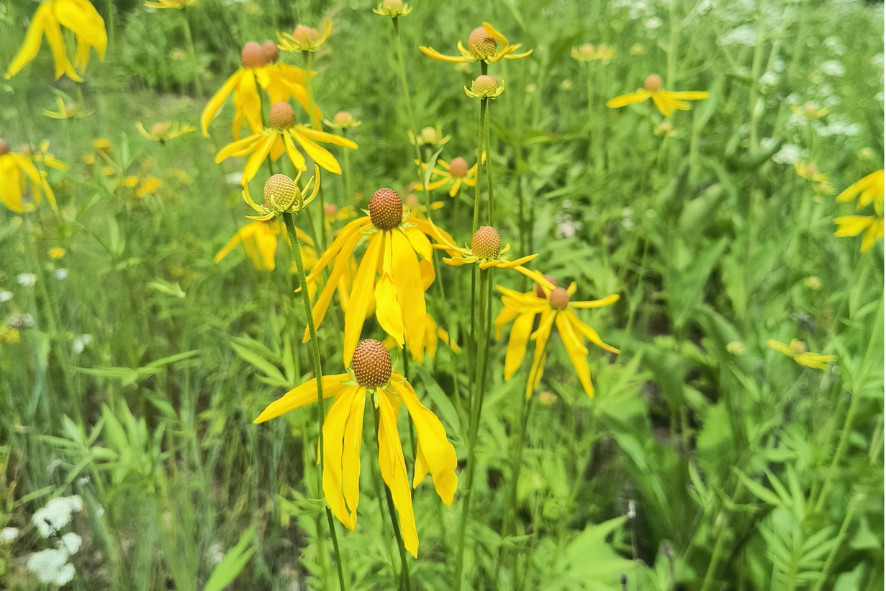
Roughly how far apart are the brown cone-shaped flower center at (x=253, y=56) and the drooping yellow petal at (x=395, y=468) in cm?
62

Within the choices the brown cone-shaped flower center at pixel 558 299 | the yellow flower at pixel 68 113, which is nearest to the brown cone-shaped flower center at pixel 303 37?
the brown cone-shaped flower center at pixel 558 299

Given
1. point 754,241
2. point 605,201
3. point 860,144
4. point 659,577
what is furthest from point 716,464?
point 860,144

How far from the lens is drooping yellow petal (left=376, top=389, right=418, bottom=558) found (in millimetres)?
509

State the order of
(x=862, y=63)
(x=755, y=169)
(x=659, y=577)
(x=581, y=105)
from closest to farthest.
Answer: (x=659, y=577)
(x=755, y=169)
(x=581, y=105)
(x=862, y=63)

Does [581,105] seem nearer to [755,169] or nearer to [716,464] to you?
[755,169]

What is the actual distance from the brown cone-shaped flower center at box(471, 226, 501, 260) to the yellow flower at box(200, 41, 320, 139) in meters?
0.41

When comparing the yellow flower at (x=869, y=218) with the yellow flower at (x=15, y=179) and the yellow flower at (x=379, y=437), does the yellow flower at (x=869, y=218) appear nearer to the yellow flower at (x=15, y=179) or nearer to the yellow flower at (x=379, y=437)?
the yellow flower at (x=379, y=437)

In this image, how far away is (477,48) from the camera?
682 mm

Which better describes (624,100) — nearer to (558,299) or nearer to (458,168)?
(458,168)

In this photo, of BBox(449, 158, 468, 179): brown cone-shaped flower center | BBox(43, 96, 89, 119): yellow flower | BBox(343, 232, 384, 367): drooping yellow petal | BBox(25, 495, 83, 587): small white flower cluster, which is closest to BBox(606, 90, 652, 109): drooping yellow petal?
BBox(449, 158, 468, 179): brown cone-shaped flower center

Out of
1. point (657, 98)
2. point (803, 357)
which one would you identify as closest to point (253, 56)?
point (657, 98)

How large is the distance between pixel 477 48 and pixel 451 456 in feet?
1.52

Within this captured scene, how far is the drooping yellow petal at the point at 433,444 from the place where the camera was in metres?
0.52

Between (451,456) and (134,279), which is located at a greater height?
(451,456)
